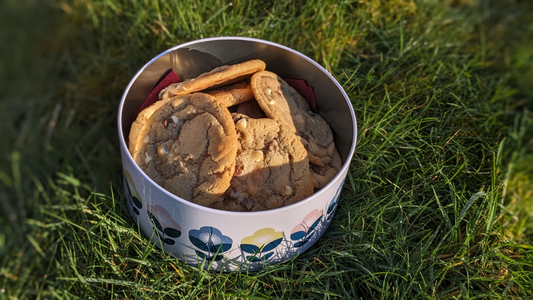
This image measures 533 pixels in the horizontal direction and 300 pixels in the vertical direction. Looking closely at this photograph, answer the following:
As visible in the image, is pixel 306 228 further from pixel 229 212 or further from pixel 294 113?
pixel 294 113

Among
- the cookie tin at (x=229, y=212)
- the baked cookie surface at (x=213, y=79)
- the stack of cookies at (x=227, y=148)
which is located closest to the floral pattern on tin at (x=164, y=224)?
the cookie tin at (x=229, y=212)

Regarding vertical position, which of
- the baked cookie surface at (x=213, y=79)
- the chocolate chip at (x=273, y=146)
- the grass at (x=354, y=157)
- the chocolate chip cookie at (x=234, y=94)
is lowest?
the grass at (x=354, y=157)

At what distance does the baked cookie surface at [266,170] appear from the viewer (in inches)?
66.4

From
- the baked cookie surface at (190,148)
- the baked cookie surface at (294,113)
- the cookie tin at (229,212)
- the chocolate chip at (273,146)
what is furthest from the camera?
the baked cookie surface at (294,113)

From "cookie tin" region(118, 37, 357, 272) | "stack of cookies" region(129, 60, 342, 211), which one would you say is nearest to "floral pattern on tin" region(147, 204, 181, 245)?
"cookie tin" region(118, 37, 357, 272)

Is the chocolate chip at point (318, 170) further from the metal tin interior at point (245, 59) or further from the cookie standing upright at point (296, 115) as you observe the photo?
the metal tin interior at point (245, 59)

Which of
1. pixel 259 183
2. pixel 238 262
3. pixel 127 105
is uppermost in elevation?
pixel 127 105

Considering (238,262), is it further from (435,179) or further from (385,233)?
(435,179)

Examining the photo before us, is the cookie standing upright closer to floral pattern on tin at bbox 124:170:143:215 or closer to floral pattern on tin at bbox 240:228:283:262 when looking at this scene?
floral pattern on tin at bbox 240:228:283:262

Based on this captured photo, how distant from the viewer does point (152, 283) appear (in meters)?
1.83

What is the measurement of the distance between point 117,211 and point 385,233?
4.23 feet

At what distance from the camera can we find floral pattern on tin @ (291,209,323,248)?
1.64 m

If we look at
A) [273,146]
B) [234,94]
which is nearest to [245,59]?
[234,94]

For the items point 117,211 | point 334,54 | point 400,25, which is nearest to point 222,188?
point 117,211
